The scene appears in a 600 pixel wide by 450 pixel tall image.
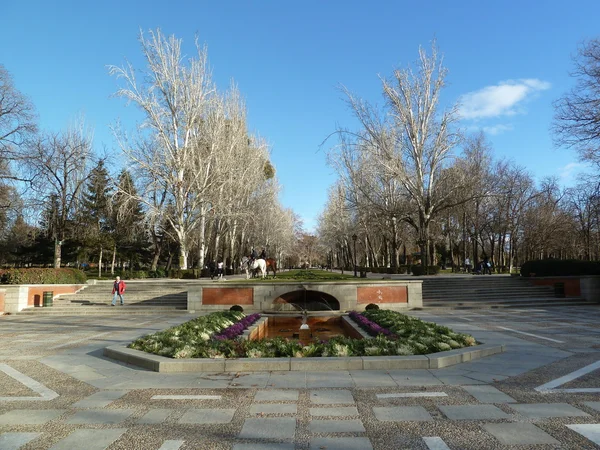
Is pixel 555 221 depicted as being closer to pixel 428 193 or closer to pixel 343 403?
pixel 428 193

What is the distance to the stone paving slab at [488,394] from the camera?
5.66m

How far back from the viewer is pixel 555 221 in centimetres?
4612

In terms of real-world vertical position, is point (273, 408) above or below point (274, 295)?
below

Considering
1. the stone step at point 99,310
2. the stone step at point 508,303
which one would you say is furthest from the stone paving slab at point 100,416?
the stone step at point 508,303

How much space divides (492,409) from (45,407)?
19.9 feet

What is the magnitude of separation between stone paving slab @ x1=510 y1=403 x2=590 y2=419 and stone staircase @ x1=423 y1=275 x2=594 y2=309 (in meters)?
16.8

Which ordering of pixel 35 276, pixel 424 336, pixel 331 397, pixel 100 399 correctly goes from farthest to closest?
pixel 35 276, pixel 424 336, pixel 100 399, pixel 331 397

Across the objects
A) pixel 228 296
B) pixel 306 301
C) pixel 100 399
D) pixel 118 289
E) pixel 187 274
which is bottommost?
pixel 306 301

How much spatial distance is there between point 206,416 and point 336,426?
1.66 m

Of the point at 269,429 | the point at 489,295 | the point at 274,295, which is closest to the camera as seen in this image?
the point at 269,429

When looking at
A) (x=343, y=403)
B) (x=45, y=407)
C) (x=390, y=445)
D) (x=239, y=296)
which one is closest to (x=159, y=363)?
(x=45, y=407)

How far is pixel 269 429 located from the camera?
4.68 m

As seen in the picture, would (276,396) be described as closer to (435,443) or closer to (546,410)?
(435,443)

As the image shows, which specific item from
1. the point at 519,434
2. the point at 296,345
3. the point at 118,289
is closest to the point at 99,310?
the point at 118,289
